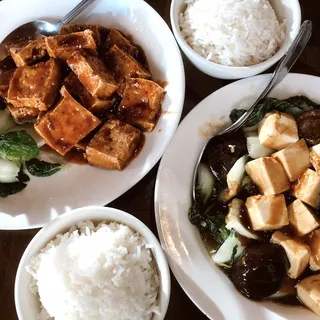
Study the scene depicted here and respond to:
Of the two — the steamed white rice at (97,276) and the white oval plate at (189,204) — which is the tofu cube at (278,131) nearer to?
the white oval plate at (189,204)

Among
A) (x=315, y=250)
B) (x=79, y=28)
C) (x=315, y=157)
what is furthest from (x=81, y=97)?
(x=315, y=250)

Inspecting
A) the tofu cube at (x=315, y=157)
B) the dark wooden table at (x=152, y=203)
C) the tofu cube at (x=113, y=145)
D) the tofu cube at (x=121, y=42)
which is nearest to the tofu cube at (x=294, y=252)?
the tofu cube at (x=315, y=157)

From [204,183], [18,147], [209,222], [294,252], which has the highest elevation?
[18,147]

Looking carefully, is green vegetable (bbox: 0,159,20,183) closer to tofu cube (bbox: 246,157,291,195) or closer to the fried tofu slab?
the fried tofu slab

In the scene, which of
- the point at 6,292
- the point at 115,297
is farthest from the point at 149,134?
the point at 6,292

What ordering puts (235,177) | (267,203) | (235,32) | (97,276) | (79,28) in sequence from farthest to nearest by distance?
1. (79,28)
2. (235,32)
3. (235,177)
4. (267,203)
5. (97,276)

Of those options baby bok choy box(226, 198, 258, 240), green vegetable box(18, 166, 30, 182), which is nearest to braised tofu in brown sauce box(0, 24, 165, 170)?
green vegetable box(18, 166, 30, 182)

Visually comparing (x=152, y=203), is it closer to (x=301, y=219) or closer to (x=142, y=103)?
(x=142, y=103)
